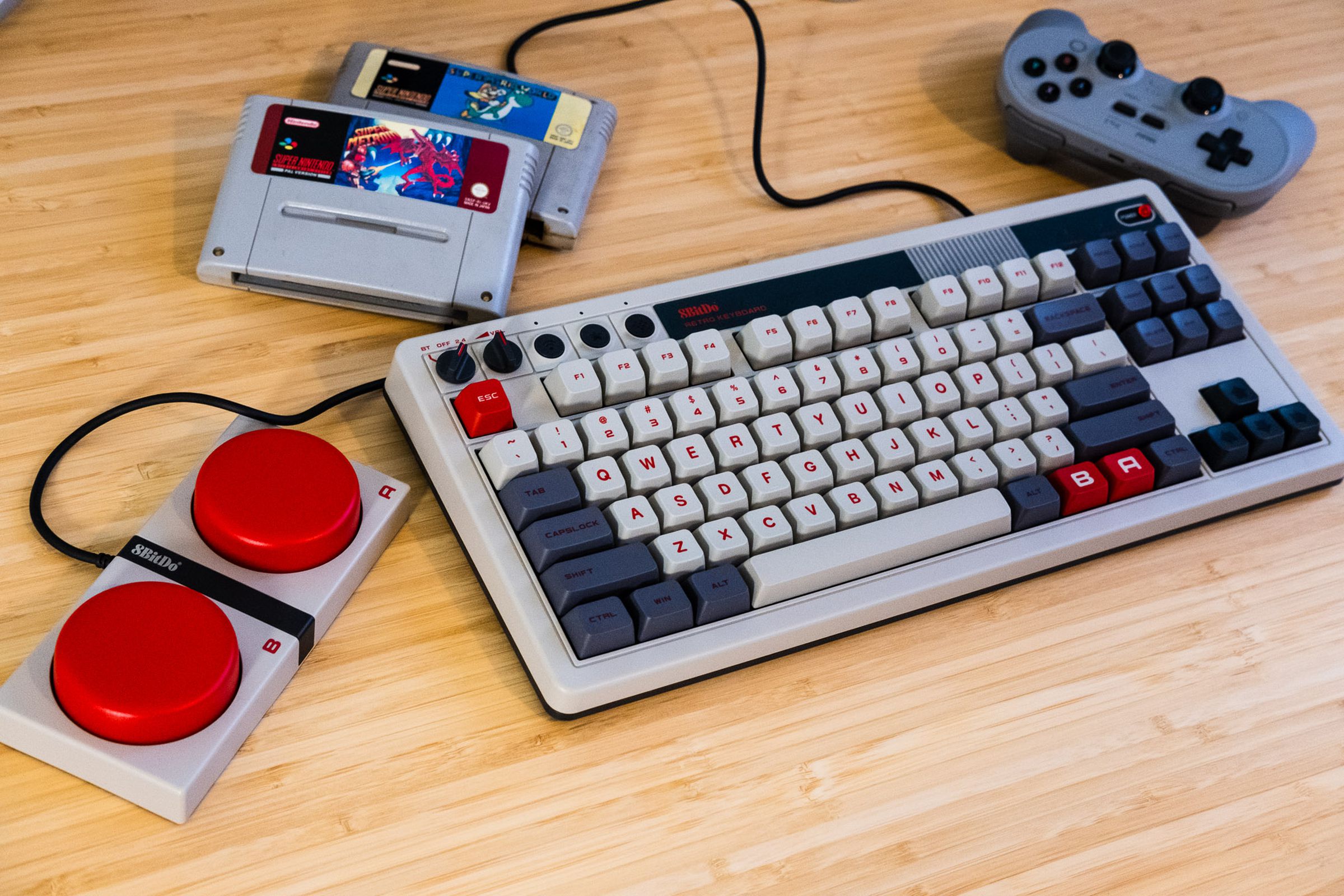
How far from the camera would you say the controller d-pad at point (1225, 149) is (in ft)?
2.81

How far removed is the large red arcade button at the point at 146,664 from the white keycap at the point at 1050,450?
0.46 meters

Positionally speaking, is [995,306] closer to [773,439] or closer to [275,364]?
[773,439]

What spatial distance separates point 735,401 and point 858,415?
2.9 inches

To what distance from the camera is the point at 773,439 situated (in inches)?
26.6

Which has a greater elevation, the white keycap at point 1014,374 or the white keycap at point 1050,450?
the white keycap at point 1014,374

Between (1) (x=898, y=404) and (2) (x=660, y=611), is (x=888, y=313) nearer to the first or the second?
(1) (x=898, y=404)

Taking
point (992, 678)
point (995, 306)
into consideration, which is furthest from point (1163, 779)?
point (995, 306)

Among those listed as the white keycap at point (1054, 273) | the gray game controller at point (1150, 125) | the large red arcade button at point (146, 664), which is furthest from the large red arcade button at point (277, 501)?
the gray game controller at point (1150, 125)

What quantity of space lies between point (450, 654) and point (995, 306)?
0.41 m

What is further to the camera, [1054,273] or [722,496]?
[1054,273]

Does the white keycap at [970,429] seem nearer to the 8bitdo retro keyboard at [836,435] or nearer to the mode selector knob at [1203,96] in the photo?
the 8bitdo retro keyboard at [836,435]

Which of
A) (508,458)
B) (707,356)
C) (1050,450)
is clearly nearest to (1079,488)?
(1050,450)

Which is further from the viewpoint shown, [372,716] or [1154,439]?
[1154,439]

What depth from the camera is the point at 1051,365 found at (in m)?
0.74
